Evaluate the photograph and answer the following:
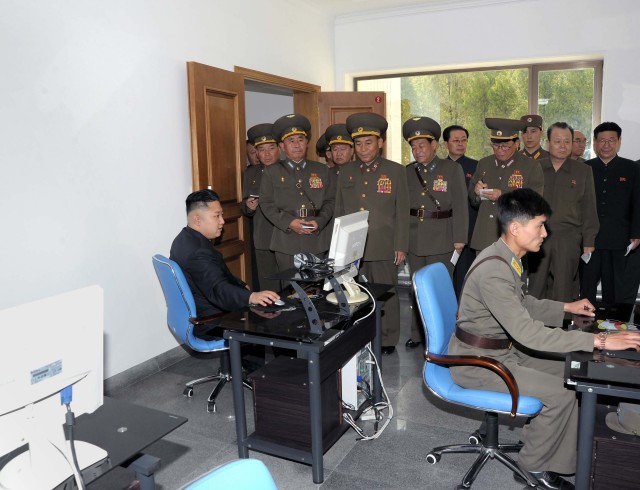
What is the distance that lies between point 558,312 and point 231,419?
6.45 feet

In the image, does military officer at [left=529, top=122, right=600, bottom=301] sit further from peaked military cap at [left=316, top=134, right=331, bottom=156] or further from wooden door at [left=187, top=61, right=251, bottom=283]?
wooden door at [left=187, top=61, right=251, bottom=283]

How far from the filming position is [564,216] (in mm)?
4637

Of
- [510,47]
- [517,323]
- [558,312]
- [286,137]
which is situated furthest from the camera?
[510,47]

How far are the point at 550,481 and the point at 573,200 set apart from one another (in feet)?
9.14

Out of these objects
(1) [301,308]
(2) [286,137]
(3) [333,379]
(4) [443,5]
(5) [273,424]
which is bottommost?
(5) [273,424]

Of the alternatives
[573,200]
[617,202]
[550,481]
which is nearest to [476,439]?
[550,481]

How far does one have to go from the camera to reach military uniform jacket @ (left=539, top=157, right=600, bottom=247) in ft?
15.2

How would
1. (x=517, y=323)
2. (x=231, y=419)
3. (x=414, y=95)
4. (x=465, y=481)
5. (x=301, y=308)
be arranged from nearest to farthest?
1. (x=517, y=323)
2. (x=465, y=481)
3. (x=301, y=308)
4. (x=231, y=419)
5. (x=414, y=95)

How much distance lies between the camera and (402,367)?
411cm

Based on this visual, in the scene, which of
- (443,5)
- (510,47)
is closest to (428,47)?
(443,5)

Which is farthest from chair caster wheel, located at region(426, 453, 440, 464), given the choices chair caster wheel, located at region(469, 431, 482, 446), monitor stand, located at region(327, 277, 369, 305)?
monitor stand, located at region(327, 277, 369, 305)

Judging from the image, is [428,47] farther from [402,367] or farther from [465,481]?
[465,481]

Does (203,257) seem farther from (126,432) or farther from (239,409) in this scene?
(126,432)

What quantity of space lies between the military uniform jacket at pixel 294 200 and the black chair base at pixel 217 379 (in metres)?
1.16
